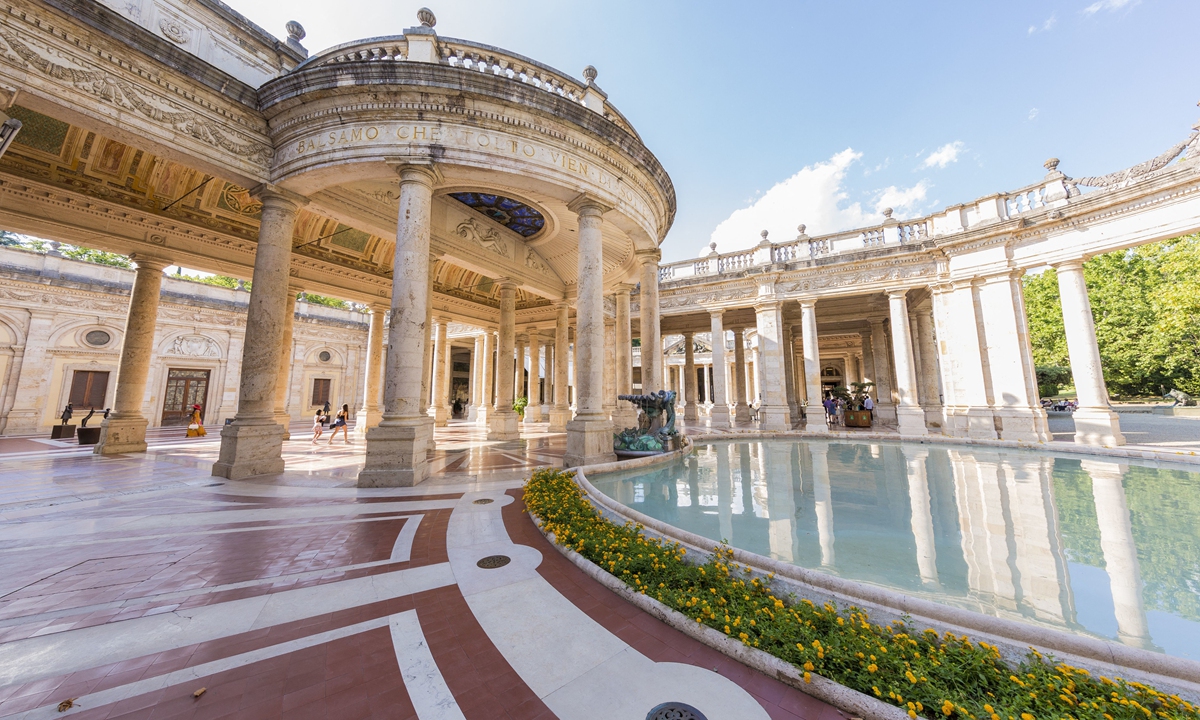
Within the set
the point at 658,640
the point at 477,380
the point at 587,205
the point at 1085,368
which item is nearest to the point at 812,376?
the point at 1085,368

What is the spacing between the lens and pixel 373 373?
702 inches

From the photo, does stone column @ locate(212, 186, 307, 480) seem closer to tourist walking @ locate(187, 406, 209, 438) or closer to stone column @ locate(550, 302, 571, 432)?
stone column @ locate(550, 302, 571, 432)

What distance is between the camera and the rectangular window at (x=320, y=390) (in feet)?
88.7

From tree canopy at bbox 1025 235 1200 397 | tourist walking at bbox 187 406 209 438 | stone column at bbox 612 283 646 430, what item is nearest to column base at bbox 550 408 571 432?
stone column at bbox 612 283 646 430

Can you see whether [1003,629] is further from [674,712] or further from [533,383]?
[533,383]

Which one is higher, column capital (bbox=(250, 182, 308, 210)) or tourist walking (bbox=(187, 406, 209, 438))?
column capital (bbox=(250, 182, 308, 210))

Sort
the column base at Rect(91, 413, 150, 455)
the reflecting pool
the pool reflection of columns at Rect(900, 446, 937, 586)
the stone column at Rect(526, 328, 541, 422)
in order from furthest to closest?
the stone column at Rect(526, 328, 541, 422), the column base at Rect(91, 413, 150, 455), the pool reflection of columns at Rect(900, 446, 937, 586), the reflecting pool

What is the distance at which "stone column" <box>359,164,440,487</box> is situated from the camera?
732cm

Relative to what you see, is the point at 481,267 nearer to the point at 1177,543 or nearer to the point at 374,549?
the point at 374,549

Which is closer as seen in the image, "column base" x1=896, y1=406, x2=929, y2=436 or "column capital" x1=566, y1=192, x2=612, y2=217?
"column capital" x1=566, y1=192, x2=612, y2=217

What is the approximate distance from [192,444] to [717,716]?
18.2 m

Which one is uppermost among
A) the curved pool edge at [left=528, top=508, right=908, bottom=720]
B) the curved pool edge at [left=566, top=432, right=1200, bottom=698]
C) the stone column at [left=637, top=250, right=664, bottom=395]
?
the stone column at [left=637, top=250, right=664, bottom=395]

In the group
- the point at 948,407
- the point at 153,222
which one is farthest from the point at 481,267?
the point at 948,407

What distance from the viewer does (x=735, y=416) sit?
22.6m
